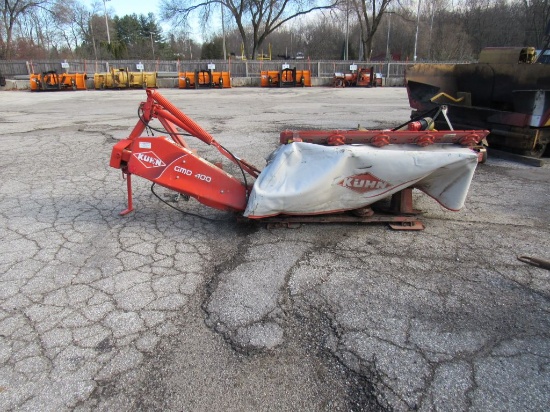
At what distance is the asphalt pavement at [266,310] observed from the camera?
200 centimetres

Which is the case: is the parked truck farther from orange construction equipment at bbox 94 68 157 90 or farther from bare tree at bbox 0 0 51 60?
bare tree at bbox 0 0 51 60

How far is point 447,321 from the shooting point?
2.50 meters

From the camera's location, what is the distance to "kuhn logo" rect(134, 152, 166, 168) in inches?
140

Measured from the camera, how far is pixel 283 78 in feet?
83.5

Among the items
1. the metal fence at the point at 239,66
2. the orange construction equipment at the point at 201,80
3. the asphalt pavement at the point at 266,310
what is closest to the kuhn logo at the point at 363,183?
the asphalt pavement at the point at 266,310

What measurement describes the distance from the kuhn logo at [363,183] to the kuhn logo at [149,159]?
1717 millimetres

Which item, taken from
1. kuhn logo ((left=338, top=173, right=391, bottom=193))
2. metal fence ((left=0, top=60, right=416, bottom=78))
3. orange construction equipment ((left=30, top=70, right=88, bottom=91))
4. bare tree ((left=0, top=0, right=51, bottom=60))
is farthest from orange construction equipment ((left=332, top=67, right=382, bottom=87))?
bare tree ((left=0, top=0, right=51, bottom=60))

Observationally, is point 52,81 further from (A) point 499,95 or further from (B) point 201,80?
(A) point 499,95

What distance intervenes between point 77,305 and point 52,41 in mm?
65586

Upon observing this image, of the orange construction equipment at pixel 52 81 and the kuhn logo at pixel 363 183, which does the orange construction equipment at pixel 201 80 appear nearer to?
the orange construction equipment at pixel 52 81

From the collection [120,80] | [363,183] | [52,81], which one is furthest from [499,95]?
[52,81]

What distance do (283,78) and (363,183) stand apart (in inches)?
927

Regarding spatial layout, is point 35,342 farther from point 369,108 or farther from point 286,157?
point 369,108

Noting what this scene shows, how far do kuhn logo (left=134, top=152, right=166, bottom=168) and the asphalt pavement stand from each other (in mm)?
700
